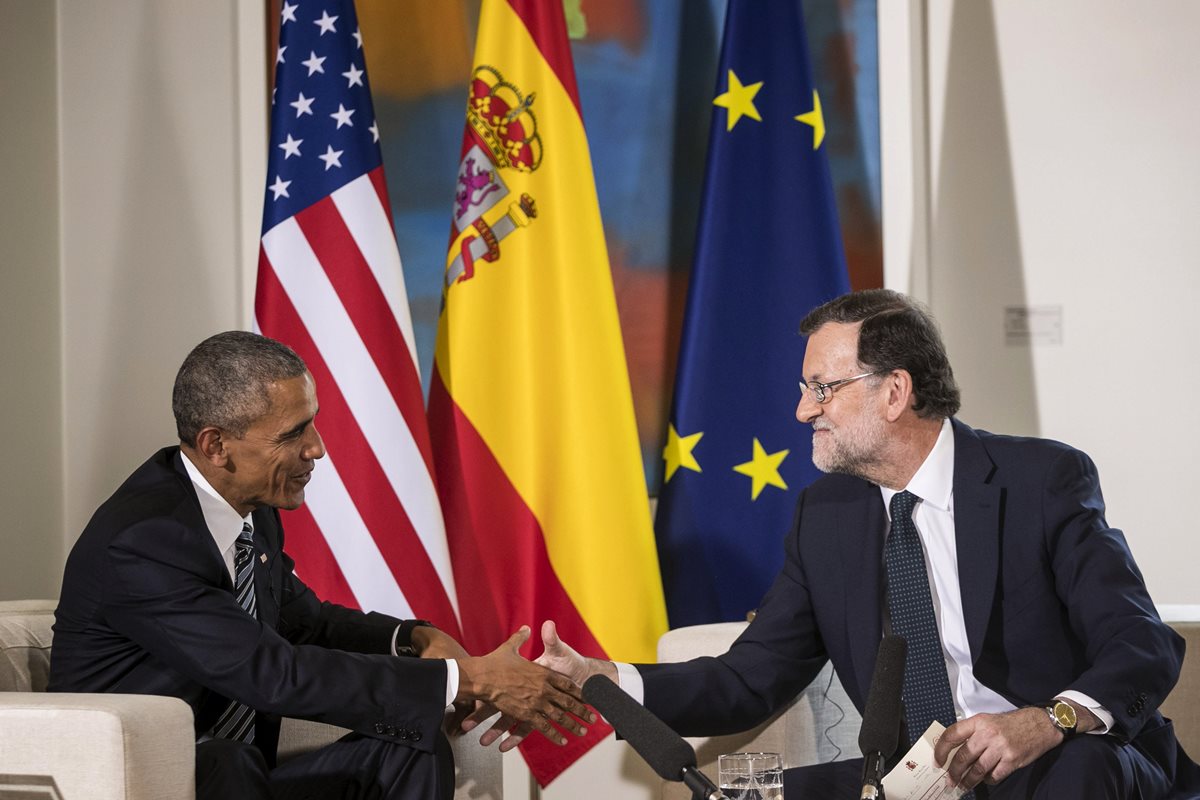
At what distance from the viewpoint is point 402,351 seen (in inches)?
143

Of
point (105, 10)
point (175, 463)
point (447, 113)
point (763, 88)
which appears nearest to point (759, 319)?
point (763, 88)

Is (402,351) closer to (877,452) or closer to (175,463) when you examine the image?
(175,463)

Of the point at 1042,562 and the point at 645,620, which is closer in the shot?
the point at 1042,562

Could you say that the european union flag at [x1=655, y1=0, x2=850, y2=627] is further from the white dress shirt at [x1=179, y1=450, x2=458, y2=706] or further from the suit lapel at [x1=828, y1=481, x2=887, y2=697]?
the white dress shirt at [x1=179, y1=450, x2=458, y2=706]

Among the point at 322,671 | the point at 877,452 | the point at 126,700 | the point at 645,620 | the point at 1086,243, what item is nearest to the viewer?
the point at 126,700

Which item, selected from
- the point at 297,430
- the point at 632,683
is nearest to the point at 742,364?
the point at 632,683

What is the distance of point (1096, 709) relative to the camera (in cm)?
216

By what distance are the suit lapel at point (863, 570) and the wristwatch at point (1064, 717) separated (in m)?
0.48

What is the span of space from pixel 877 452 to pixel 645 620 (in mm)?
1157

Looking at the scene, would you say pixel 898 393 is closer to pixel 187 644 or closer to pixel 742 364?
pixel 742 364

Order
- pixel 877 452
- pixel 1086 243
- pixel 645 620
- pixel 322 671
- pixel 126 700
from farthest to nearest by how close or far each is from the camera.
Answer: pixel 1086 243 → pixel 645 620 → pixel 877 452 → pixel 322 671 → pixel 126 700

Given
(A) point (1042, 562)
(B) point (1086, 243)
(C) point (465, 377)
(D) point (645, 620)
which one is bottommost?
(D) point (645, 620)

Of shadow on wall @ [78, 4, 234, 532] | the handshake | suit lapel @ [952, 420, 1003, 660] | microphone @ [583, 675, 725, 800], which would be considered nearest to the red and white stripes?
shadow on wall @ [78, 4, 234, 532]

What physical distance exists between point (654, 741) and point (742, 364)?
227 cm
